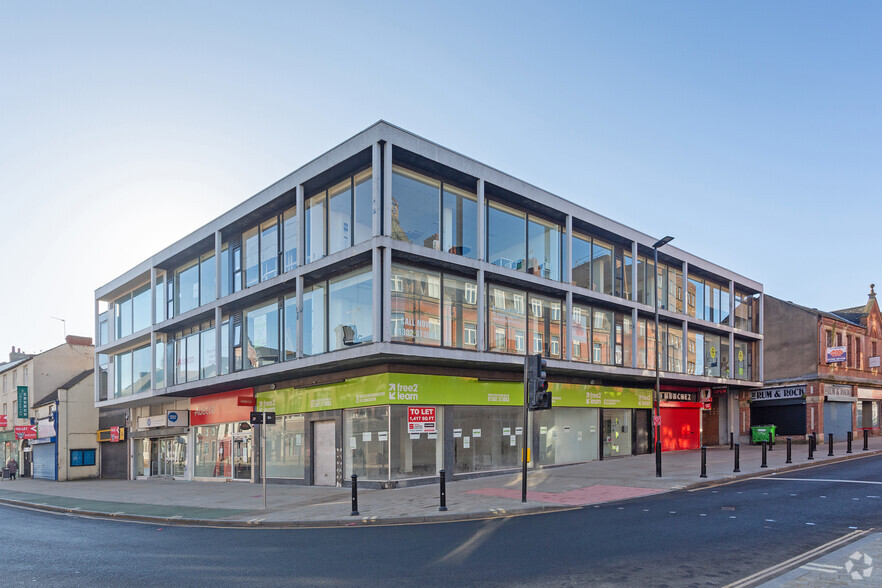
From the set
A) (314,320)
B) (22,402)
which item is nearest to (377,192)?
(314,320)

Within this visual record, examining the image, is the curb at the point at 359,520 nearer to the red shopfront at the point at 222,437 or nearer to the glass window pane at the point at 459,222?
the red shopfront at the point at 222,437

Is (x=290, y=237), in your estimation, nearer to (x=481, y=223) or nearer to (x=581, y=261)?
(x=481, y=223)

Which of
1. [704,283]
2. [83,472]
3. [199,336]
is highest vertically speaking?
[704,283]

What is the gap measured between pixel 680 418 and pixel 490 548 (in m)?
29.2

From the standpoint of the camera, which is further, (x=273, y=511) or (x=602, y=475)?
(x=602, y=475)

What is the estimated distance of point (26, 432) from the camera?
4259 centimetres

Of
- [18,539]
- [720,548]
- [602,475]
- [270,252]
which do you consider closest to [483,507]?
[720,548]

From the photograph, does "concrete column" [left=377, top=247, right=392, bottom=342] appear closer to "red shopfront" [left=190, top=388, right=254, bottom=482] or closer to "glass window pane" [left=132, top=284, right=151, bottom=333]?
"red shopfront" [left=190, top=388, right=254, bottom=482]

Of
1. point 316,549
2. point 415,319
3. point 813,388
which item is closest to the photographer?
point 316,549

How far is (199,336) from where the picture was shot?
99.7 ft

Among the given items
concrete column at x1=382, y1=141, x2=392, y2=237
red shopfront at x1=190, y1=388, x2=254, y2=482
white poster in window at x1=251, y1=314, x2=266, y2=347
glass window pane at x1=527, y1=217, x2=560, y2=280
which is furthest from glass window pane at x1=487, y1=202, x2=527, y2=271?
red shopfront at x1=190, y1=388, x2=254, y2=482

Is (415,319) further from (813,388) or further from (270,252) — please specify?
(813,388)

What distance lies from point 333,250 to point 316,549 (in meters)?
12.7

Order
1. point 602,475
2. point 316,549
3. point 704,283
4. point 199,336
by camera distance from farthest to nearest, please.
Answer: point 704,283
point 199,336
point 602,475
point 316,549
